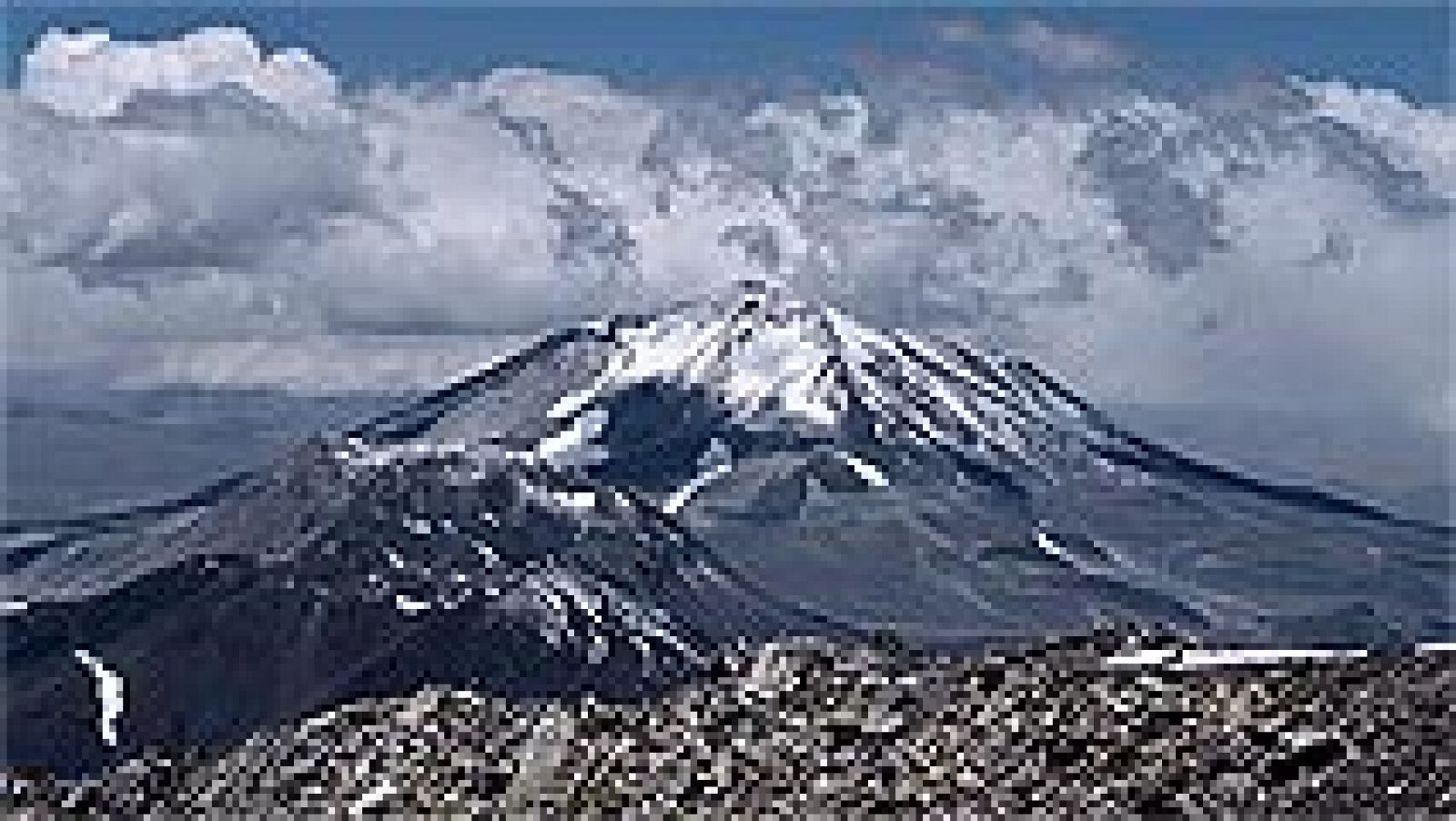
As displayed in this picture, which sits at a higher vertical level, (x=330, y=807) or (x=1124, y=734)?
(x=1124, y=734)

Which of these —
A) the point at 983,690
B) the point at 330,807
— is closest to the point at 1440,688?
the point at 983,690

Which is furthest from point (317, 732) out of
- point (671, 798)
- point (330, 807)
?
point (671, 798)

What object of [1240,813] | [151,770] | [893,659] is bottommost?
[151,770]

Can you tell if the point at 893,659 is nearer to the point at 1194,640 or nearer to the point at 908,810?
the point at 1194,640

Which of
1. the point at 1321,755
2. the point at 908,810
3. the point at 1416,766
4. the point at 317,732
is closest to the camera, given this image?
the point at 1416,766

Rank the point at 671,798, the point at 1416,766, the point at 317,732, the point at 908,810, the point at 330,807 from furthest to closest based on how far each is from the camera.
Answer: the point at 317,732 → the point at 330,807 → the point at 671,798 → the point at 908,810 → the point at 1416,766

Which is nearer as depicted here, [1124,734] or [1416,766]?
[1416,766]
